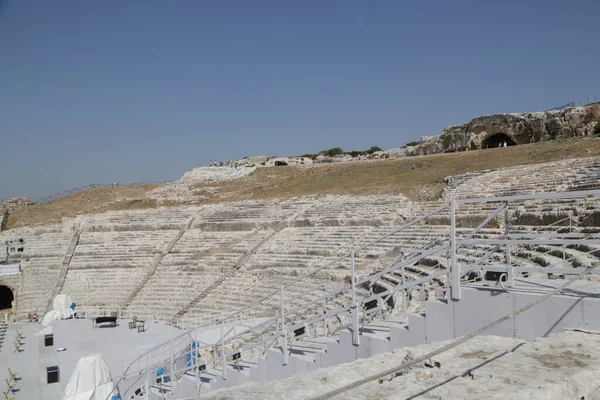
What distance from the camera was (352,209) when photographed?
2678cm

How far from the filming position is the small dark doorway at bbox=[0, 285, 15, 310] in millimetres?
32253

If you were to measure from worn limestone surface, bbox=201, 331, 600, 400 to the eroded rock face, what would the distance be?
37253 mm

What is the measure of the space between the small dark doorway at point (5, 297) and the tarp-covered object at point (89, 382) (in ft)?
79.9

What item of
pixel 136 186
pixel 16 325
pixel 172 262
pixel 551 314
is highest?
pixel 136 186

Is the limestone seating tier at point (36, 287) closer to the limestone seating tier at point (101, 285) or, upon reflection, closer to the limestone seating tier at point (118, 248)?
the limestone seating tier at point (101, 285)

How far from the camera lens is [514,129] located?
1651 inches

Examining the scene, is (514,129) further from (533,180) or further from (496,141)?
(533,180)

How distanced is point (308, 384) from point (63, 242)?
3092cm

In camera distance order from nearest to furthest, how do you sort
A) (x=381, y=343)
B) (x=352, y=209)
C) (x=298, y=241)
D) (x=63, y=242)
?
(x=381, y=343)
(x=298, y=241)
(x=352, y=209)
(x=63, y=242)

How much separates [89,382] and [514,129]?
128 feet

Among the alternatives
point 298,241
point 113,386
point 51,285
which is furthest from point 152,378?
point 51,285

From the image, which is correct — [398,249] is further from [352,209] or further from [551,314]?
[551,314]

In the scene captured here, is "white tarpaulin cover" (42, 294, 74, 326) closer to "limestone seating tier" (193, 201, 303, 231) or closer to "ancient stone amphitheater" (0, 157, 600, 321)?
"ancient stone amphitheater" (0, 157, 600, 321)

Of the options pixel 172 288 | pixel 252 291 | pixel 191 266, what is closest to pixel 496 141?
pixel 191 266
